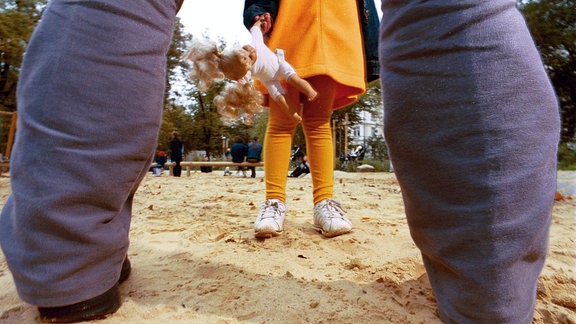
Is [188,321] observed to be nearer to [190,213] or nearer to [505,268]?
[505,268]

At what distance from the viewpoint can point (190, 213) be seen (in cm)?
261

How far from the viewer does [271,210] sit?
1.93m

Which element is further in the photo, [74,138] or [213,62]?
[213,62]

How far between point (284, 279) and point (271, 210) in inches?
28.4

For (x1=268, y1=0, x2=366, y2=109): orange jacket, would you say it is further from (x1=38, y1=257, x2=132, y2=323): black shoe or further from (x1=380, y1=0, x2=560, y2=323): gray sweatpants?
(x1=38, y1=257, x2=132, y2=323): black shoe

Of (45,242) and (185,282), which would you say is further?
(185,282)

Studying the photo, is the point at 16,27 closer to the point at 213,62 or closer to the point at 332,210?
the point at 213,62

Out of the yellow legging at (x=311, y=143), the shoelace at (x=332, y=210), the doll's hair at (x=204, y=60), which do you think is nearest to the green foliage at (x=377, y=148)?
the yellow legging at (x=311, y=143)

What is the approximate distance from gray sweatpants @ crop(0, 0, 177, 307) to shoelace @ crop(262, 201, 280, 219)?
1037mm

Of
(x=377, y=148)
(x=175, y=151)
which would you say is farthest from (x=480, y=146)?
(x=377, y=148)

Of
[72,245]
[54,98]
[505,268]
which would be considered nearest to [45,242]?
[72,245]

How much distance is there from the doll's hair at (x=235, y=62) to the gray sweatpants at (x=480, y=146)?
1081 mm

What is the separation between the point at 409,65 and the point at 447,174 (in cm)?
22

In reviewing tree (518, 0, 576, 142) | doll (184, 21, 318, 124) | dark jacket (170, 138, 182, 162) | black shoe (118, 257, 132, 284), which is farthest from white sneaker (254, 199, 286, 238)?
dark jacket (170, 138, 182, 162)
